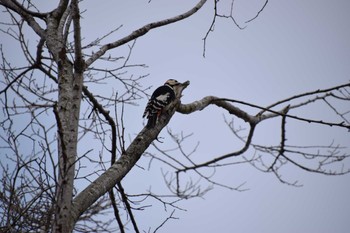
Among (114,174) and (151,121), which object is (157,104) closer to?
(151,121)

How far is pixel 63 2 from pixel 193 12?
1016mm

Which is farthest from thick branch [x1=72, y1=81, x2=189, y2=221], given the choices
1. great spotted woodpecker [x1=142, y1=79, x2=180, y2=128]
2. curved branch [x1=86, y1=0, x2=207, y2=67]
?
curved branch [x1=86, y1=0, x2=207, y2=67]

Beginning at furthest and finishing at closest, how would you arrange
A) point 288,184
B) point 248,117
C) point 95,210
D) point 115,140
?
point 95,210
point 288,184
point 248,117
point 115,140

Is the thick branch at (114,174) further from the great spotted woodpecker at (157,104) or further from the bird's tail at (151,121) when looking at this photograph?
the great spotted woodpecker at (157,104)

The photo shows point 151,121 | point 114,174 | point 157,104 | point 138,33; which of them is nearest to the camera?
point 114,174

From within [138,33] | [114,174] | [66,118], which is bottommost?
[114,174]

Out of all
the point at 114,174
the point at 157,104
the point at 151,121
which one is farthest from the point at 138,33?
the point at 157,104

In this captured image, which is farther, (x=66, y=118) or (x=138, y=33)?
(x=138, y=33)

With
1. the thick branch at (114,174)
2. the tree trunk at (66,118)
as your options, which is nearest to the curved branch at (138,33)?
the tree trunk at (66,118)

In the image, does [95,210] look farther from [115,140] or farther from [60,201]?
[60,201]

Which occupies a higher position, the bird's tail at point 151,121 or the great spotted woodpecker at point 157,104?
the great spotted woodpecker at point 157,104

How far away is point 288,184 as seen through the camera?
4.92 meters

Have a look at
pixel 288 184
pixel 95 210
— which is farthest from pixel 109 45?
pixel 95 210

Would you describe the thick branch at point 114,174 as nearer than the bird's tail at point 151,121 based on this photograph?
Yes
